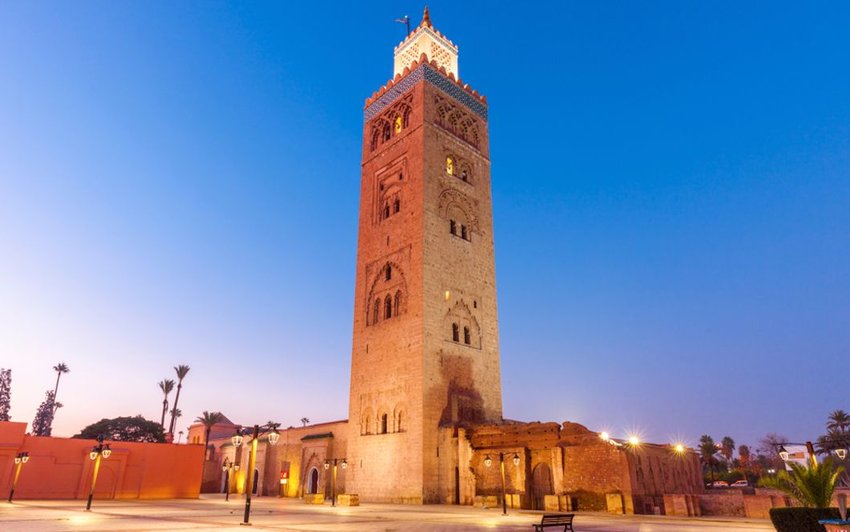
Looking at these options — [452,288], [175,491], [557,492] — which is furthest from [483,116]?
[175,491]

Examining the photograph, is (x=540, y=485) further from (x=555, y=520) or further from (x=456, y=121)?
(x=456, y=121)

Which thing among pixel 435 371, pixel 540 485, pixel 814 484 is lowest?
Answer: pixel 540 485

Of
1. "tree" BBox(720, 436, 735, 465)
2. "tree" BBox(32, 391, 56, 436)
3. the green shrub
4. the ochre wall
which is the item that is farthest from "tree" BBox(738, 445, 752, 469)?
"tree" BBox(32, 391, 56, 436)

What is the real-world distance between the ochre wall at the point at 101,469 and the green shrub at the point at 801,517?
98.1 feet

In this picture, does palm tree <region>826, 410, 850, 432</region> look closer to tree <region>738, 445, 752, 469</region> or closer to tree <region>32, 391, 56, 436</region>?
tree <region>738, 445, 752, 469</region>

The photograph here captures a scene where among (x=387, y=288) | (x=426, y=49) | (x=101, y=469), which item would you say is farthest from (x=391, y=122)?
(x=101, y=469)

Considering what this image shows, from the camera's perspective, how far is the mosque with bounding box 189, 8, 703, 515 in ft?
73.0

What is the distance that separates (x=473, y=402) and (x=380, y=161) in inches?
644

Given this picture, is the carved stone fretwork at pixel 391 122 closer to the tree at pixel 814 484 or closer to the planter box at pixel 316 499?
the planter box at pixel 316 499

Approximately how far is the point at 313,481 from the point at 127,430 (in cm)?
2844

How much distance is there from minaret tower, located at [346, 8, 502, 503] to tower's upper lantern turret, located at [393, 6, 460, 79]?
10 centimetres

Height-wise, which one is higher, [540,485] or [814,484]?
[814,484]

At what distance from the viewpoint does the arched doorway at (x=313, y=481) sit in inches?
1400

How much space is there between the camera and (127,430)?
5400 cm
